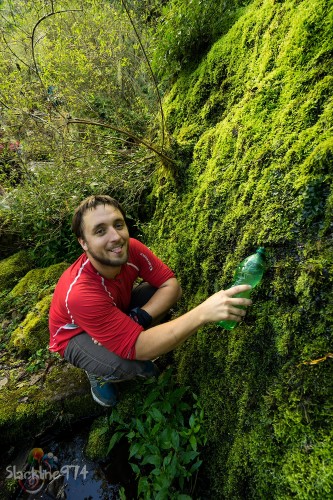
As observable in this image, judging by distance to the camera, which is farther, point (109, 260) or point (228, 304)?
point (109, 260)

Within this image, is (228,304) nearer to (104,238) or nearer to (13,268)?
(104,238)

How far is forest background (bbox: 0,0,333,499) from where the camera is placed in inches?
61.7

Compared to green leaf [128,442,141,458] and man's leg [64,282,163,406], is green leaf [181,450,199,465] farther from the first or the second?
man's leg [64,282,163,406]

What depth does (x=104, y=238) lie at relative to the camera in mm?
2457

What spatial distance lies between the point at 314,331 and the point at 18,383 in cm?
344

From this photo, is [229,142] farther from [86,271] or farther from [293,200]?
[86,271]

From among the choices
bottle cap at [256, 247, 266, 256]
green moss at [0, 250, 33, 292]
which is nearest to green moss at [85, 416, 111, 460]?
bottle cap at [256, 247, 266, 256]

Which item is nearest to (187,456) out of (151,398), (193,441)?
(193,441)

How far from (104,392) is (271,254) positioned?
2122 mm

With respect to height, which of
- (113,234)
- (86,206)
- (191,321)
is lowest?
(191,321)

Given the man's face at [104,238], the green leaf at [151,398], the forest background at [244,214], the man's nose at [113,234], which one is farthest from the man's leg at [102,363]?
the man's nose at [113,234]

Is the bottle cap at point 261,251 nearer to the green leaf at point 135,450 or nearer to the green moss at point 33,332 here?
the green leaf at point 135,450

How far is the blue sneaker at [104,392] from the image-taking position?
2.83 m

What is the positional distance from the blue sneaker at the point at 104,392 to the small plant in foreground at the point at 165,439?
123 mm
